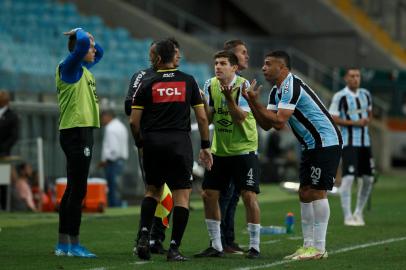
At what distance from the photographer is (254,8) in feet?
133

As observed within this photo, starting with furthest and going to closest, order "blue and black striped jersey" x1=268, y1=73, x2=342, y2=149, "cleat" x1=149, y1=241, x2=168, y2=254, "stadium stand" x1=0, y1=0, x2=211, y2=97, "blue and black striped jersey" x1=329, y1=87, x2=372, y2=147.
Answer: "stadium stand" x1=0, y1=0, x2=211, y2=97 → "blue and black striped jersey" x1=329, y1=87, x2=372, y2=147 → "cleat" x1=149, y1=241, x2=168, y2=254 → "blue and black striped jersey" x1=268, y1=73, x2=342, y2=149

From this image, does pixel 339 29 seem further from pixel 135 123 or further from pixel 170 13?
pixel 135 123

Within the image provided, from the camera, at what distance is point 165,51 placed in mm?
10922

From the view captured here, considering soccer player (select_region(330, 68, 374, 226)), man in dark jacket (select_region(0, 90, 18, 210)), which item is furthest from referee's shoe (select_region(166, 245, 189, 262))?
man in dark jacket (select_region(0, 90, 18, 210))

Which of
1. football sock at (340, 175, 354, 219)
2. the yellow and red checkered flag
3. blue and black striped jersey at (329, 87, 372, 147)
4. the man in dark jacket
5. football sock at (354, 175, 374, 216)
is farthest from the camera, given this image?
the man in dark jacket

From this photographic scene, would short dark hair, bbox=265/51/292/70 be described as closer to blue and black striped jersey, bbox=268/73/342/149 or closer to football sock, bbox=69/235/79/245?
blue and black striped jersey, bbox=268/73/342/149

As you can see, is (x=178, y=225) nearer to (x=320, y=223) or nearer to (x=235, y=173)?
(x=235, y=173)

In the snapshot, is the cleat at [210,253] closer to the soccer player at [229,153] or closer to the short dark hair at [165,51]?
the soccer player at [229,153]

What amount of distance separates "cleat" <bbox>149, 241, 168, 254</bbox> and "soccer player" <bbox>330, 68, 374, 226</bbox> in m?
4.89

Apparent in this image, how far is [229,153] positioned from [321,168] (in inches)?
38.9

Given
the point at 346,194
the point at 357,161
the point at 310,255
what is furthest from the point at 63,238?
the point at 357,161

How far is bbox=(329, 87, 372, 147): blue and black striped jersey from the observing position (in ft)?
53.7

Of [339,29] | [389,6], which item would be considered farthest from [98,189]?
[389,6]

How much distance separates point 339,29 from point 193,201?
18856 millimetres
